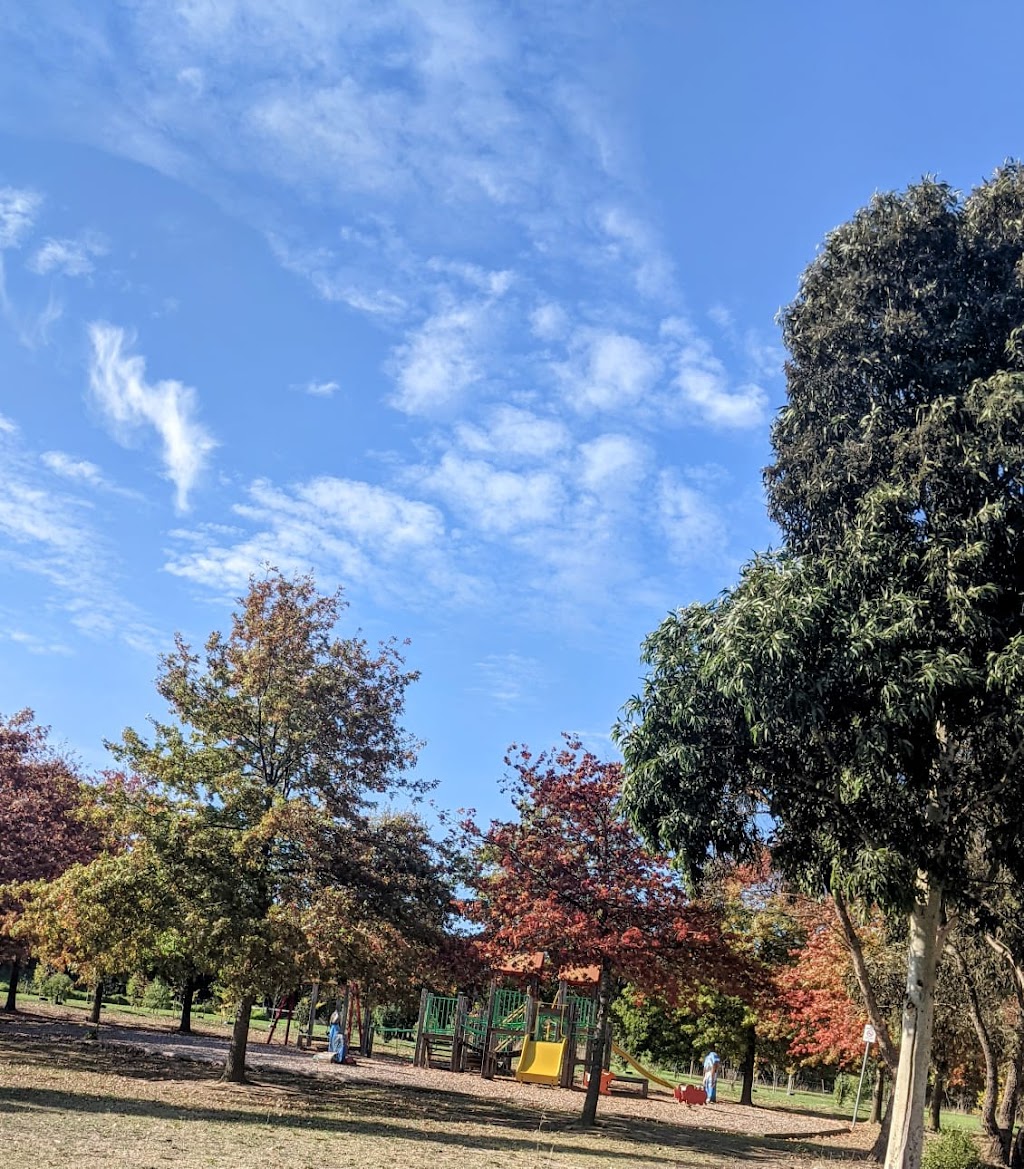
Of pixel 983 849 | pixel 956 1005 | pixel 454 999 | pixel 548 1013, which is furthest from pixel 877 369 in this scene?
pixel 454 999

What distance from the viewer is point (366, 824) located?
65.0 feet

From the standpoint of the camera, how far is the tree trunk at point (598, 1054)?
67.1ft

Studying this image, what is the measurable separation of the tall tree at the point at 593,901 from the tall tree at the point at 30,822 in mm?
11003

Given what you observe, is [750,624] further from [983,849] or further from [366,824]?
[366,824]

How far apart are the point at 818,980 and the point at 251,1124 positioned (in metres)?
19.0

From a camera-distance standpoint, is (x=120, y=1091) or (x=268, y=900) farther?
(x=268, y=900)

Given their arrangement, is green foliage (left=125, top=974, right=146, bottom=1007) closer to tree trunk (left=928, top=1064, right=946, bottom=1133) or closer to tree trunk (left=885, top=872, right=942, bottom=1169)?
tree trunk (left=928, top=1064, right=946, bottom=1133)

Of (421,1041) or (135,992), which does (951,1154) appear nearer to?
(421,1041)

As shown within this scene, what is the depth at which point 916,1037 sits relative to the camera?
46.5 ft

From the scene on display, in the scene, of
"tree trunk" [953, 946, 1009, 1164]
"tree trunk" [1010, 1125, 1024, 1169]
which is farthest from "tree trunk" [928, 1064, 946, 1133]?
"tree trunk" [953, 946, 1009, 1164]

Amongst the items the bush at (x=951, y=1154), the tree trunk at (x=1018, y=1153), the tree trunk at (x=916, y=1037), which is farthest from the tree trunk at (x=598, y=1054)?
the tree trunk at (x=1018, y=1153)

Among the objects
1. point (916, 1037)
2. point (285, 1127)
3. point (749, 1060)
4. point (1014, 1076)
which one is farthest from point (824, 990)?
point (285, 1127)

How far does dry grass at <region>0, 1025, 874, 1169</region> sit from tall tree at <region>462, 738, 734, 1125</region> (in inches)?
112

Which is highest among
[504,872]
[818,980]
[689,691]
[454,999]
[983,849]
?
[689,691]
